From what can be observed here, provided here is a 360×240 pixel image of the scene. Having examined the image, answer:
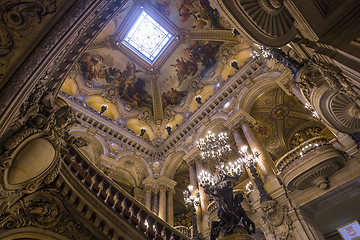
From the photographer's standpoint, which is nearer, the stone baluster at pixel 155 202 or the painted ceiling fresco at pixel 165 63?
the stone baluster at pixel 155 202

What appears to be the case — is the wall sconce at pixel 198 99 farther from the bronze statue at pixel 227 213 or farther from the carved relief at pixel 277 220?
the bronze statue at pixel 227 213

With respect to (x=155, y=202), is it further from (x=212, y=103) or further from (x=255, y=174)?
(x=255, y=174)

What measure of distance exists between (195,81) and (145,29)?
19.5ft

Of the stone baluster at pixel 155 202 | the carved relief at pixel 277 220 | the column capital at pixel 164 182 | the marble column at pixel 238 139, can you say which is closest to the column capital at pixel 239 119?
the marble column at pixel 238 139

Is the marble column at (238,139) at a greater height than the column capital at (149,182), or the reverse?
the column capital at (149,182)

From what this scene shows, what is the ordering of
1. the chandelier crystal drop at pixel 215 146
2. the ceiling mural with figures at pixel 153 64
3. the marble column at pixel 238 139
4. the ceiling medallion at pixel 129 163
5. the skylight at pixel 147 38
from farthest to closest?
the skylight at pixel 147 38
the ceiling mural with figures at pixel 153 64
the ceiling medallion at pixel 129 163
the marble column at pixel 238 139
the chandelier crystal drop at pixel 215 146

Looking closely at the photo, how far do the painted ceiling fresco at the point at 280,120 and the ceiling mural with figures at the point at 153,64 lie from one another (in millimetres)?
4033

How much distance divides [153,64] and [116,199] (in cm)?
1427

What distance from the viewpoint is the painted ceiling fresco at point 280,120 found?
40.4 feet

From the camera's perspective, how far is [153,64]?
57.9 feet

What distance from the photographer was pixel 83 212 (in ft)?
13.8

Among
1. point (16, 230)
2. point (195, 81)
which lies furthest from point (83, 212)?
point (195, 81)

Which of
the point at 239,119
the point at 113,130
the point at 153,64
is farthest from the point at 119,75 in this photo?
the point at 239,119

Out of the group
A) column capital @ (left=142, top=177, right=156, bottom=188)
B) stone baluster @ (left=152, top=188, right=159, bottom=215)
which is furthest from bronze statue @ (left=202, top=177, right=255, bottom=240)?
column capital @ (left=142, top=177, right=156, bottom=188)
